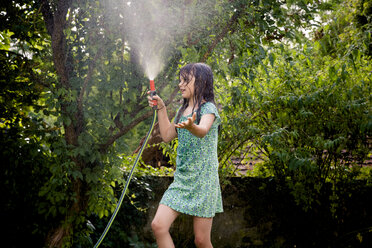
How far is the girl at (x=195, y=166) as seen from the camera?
2.15 m

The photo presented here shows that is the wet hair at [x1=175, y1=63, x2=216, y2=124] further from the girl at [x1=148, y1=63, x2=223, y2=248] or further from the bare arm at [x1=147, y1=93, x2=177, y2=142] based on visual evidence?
the bare arm at [x1=147, y1=93, x2=177, y2=142]

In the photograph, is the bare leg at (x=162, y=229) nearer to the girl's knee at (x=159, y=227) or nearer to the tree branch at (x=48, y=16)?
the girl's knee at (x=159, y=227)

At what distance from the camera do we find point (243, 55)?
2.71 meters

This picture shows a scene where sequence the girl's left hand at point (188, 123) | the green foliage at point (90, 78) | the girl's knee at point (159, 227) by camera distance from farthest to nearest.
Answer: the green foliage at point (90, 78) → the girl's knee at point (159, 227) → the girl's left hand at point (188, 123)

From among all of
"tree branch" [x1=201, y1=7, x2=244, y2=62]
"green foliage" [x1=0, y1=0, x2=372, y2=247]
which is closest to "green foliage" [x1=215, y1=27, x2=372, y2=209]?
"green foliage" [x1=0, y1=0, x2=372, y2=247]

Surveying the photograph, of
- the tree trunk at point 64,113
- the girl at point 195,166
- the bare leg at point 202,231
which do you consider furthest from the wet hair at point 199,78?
the tree trunk at point 64,113

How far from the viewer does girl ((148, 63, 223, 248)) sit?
7.06 feet

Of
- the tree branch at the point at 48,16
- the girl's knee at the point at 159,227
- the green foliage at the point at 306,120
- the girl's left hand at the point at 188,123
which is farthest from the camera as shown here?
the green foliage at the point at 306,120

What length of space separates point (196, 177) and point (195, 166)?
68 mm

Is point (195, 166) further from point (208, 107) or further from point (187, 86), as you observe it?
point (187, 86)

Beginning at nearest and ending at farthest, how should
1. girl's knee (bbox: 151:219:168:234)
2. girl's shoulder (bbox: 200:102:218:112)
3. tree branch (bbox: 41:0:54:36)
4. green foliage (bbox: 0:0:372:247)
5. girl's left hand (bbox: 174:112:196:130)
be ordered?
girl's left hand (bbox: 174:112:196:130)
girl's knee (bbox: 151:219:168:234)
girl's shoulder (bbox: 200:102:218:112)
green foliage (bbox: 0:0:372:247)
tree branch (bbox: 41:0:54:36)

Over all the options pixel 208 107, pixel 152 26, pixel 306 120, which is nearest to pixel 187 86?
pixel 208 107

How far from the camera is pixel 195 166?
7.52 ft

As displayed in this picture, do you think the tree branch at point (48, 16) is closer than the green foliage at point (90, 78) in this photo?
No
